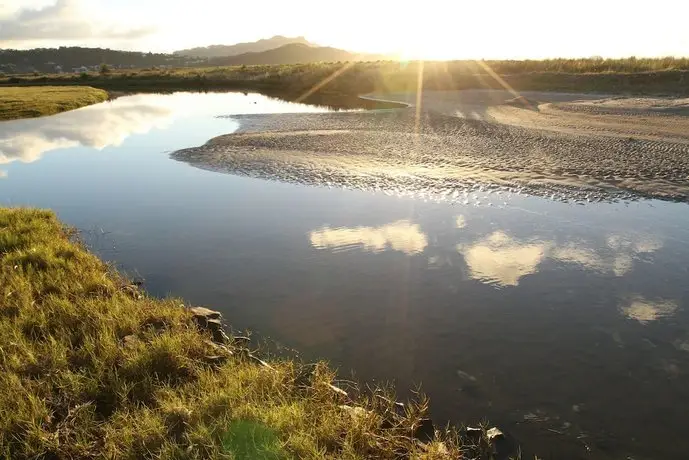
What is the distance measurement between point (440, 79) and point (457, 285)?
213 ft

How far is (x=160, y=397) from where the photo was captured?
5949 mm

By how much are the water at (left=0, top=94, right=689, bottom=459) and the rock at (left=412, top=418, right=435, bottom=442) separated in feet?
1.52

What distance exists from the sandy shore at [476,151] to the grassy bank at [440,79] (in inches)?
709

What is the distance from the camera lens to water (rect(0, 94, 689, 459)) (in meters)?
6.81

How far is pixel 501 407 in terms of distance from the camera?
6.65 metres

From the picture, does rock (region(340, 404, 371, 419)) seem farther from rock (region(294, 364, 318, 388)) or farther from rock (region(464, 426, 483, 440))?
rock (region(464, 426, 483, 440))

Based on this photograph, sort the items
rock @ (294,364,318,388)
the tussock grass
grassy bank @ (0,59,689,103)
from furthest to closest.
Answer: grassy bank @ (0,59,689,103) → the tussock grass → rock @ (294,364,318,388)

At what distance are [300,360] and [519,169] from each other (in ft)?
50.5

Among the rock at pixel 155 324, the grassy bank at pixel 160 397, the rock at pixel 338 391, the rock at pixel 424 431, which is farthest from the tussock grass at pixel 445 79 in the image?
the rock at pixel 424 431

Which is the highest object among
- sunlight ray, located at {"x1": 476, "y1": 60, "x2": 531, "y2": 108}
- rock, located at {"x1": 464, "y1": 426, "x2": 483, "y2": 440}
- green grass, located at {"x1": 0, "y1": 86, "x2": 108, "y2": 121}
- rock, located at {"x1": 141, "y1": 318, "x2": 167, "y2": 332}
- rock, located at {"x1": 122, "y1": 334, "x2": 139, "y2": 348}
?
sunlight ray, located at {"x1": 476, "y1": 60, "x2": 531, "y2": 108}

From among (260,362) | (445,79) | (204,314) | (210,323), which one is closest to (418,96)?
(445,79)

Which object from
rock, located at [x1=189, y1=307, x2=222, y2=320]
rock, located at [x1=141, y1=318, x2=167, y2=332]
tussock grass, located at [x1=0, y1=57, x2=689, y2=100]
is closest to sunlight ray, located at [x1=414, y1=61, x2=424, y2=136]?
tussock grass, located at [x1=0, y1=57, x2=689, y2=100]

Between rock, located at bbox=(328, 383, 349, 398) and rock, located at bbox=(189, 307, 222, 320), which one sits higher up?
rock, located at bbox=(189, 307, 222, 320)

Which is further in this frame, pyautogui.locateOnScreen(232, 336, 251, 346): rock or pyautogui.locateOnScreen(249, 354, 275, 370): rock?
pyautogui.locateOnScreen(232, 336, 251, 346): rock
